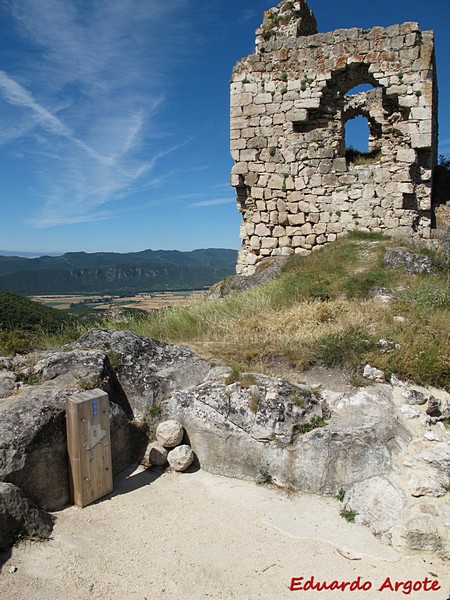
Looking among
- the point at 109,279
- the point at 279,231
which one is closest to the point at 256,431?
the point at 279,231

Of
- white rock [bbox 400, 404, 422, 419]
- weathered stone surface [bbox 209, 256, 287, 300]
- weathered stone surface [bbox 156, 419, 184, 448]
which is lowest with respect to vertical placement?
weathered stone surface [bbox 156, 419, 184, 448]

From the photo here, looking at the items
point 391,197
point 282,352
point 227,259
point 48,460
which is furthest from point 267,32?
point 227,259

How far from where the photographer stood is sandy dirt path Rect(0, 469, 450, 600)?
361 centimetres

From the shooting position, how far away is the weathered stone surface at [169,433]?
5336 millimetres

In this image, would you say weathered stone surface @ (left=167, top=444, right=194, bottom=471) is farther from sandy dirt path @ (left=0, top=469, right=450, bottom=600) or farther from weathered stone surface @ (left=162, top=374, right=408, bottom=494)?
sandy dirt path @ (left=0, top=469, right=450, bottom=600)

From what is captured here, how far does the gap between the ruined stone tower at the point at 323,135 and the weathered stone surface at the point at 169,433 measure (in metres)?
7.56

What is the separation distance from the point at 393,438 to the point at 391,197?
24.9 feet

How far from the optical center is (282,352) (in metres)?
6.38

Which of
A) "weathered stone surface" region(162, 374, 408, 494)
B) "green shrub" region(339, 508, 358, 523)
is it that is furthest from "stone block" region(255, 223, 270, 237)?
"green shrub" region(339, 508, 358, 523)

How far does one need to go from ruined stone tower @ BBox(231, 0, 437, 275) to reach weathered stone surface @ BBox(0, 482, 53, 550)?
29.7 ft

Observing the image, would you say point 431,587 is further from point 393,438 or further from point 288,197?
point 288,197

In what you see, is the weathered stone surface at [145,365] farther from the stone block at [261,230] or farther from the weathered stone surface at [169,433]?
the stone block at [261,230]

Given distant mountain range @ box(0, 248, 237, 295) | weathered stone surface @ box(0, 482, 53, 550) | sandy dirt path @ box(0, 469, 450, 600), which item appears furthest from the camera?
distant mountain range @ box(0, 248, 237, 295)

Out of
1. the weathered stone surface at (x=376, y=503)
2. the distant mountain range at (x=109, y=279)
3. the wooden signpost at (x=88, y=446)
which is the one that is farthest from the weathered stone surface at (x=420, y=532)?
the distant mountain range at (x=109, y=279)
